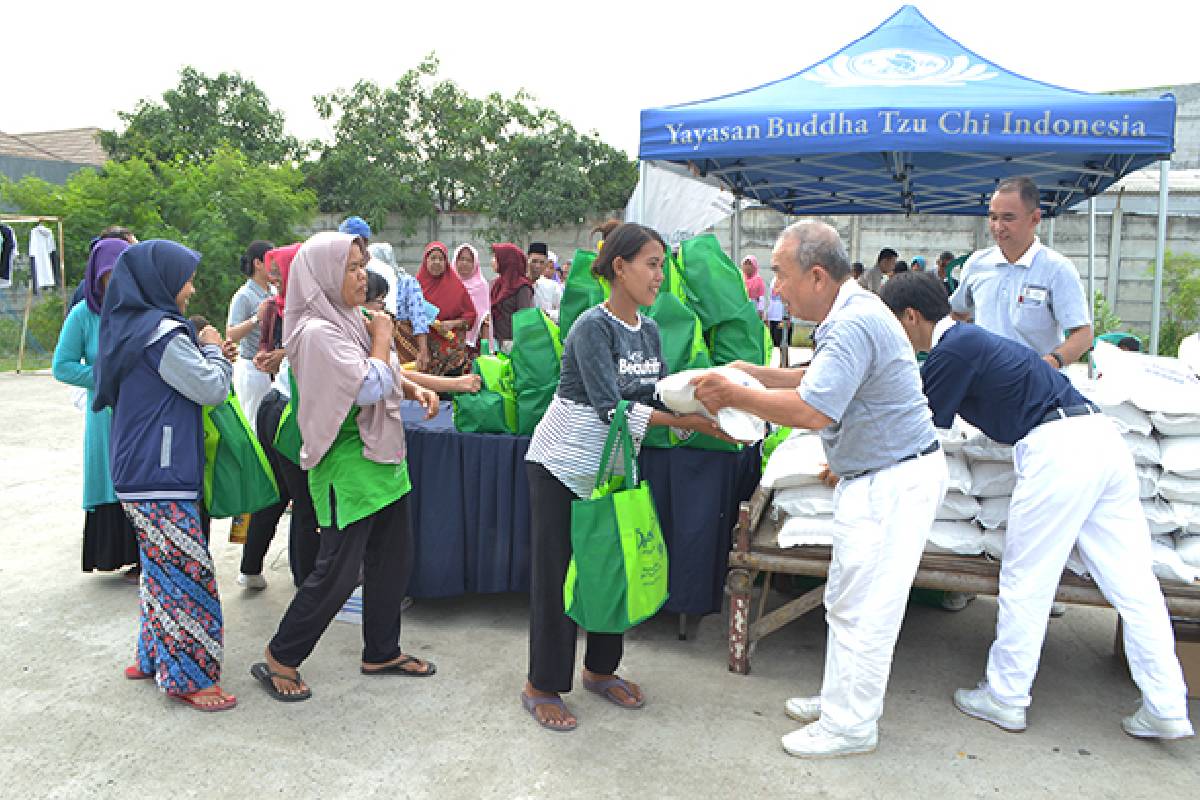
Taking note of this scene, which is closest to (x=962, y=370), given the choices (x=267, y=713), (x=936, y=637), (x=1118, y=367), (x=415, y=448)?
(x=1118, y=367)

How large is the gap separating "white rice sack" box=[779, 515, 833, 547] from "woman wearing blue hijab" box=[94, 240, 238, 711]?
214 centimetres

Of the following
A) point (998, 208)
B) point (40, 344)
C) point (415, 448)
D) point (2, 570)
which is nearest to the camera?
point (998, 208)

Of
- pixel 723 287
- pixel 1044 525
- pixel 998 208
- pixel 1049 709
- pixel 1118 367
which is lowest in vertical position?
pixel 1049 709

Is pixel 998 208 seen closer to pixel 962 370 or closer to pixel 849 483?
pixel 962 370

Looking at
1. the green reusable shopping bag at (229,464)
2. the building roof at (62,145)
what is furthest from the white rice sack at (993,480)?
the building roof at (62,145)

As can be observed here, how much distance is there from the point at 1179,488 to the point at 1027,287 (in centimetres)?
110

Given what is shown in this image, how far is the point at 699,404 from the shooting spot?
2.92 m

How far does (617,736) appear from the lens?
3086mm

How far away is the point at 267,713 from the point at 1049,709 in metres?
2.89

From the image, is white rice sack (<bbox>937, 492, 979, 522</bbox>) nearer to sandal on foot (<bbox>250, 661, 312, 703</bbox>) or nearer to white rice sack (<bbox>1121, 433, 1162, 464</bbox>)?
white rice sack (<bbox>1121, 433, 1162, 464</bbox>)

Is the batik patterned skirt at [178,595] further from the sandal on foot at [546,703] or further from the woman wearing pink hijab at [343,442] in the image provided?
the sandal on foot at [546,703]

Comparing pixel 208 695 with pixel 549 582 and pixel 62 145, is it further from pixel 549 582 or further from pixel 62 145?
pixel 62 145

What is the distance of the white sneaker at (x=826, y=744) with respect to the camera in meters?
2.95

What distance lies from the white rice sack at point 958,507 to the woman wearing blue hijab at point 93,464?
3.62m
